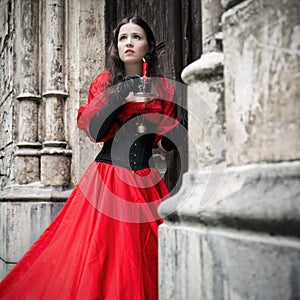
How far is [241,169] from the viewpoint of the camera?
830 mm

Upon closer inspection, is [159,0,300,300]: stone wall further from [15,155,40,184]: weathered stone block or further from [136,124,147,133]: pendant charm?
[15,155,40,184]: weathered stone block

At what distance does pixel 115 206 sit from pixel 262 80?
99 cm

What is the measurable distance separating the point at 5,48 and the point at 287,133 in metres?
3.28

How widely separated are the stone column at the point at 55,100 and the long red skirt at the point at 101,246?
2.92ft

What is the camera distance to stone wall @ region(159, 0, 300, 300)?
715 mm

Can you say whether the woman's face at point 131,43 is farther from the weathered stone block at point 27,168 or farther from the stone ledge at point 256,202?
the weathered stone block at point 27,168

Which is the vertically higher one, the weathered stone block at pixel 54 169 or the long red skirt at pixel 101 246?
the weathered stone block at pixel 54 169

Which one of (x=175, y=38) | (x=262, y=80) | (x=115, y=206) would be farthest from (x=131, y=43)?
(x=262, y=80)

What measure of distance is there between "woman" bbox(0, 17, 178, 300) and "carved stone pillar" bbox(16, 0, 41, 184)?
3.38ft

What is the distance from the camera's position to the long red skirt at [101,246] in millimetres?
1469

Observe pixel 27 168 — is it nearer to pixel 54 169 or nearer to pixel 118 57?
pixel 54 169

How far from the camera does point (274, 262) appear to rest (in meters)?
0.70

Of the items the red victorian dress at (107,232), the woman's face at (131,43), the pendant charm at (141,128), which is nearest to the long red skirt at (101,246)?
the red victorian dress at (107,232)

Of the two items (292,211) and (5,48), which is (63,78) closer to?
(5,48)
